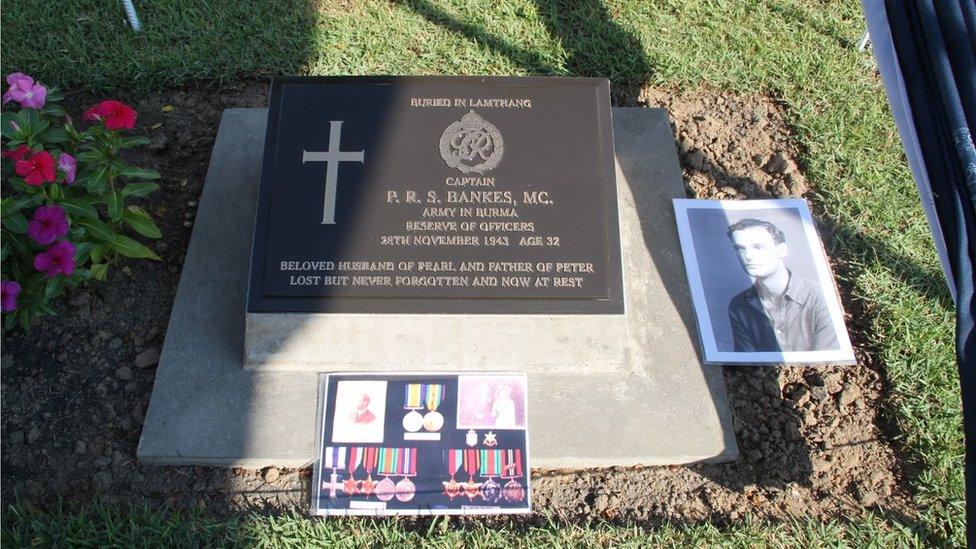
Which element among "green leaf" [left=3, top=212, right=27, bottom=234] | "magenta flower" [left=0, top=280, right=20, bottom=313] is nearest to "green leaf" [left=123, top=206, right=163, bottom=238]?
"green leaf" [left=3, top=212, right=27, bottom=234]

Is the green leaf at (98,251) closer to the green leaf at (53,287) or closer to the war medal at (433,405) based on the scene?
the green leaf at (53,287)

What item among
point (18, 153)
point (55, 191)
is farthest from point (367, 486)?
point (18, 153)

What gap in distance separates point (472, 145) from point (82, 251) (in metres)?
1.35

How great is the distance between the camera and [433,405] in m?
2.35

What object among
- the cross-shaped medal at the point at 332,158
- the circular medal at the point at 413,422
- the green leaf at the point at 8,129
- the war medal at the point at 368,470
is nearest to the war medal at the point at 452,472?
the circular medal at the point at 413,422

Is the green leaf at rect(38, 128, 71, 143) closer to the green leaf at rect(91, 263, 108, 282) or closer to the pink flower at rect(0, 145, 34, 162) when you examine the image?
the pink flower at rect(0, 145, 34, 162)

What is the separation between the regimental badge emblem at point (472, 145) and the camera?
2.47 metres

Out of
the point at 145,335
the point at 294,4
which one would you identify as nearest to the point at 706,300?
the point at 145,335

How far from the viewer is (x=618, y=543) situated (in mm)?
2180

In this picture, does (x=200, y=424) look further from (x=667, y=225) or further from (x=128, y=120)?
(x=667, y=225)

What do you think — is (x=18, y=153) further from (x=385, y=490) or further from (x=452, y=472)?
(x=452, y=472)

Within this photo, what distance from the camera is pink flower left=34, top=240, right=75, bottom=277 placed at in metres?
2.19

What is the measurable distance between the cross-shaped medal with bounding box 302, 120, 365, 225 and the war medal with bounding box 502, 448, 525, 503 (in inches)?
38.2

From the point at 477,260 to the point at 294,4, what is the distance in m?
2.06
